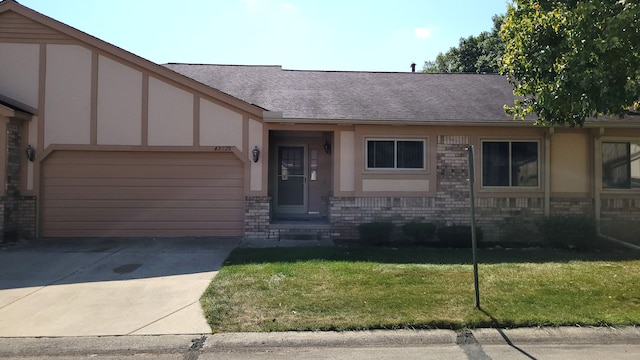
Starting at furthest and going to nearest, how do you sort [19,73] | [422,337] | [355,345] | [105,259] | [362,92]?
1. [362,92]
2. [19,73]
3. [105,259]
4. [422,337]
5. [355,345]

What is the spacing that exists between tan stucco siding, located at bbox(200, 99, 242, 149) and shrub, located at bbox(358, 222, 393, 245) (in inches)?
144

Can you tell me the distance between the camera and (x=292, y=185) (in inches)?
493

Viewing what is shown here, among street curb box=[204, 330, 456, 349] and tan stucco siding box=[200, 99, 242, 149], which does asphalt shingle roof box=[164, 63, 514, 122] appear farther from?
street curb box=[204, 330, 456, 349]

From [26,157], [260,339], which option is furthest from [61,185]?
[260,339]

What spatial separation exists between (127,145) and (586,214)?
37.9 feet

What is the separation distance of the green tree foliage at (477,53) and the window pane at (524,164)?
16.6 m

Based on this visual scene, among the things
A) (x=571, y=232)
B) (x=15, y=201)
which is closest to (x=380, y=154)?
(x=571, y=232)

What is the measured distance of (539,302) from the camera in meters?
5.66

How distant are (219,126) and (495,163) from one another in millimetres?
7094

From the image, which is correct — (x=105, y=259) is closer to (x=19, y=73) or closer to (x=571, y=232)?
(x=19, y=73)

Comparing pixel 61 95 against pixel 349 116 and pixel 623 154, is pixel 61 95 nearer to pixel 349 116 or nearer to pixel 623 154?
pixel 349 116

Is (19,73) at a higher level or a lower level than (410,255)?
higher

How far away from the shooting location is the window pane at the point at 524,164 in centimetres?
1107

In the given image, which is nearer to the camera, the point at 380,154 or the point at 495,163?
the point at 380,154
